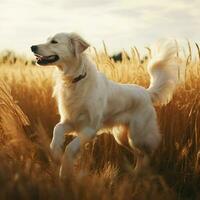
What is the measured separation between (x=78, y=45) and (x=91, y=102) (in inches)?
21.8

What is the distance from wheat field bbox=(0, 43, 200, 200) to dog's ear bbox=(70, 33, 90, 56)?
707 mm

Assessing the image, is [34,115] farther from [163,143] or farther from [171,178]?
[171,178]

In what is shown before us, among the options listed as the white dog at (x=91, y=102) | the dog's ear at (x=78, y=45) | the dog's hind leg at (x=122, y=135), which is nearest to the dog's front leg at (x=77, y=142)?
the white dog at (x=91, y=102)

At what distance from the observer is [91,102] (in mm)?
5070

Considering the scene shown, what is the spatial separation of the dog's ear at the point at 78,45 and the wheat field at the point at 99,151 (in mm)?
707

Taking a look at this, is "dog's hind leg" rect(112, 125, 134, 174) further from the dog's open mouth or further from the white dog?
the dog's open mouth

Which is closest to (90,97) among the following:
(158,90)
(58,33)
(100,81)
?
(100,81)

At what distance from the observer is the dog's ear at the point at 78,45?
517cm

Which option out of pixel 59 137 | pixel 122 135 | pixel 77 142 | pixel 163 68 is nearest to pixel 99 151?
pixel 122 135

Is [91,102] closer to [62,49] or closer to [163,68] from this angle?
[62,49]

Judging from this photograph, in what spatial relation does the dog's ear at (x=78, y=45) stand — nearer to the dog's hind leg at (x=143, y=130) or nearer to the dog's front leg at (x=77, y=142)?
the dog's front leg at (x=77, y=142)

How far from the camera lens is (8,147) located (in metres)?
3.65

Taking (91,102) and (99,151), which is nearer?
(91,102)

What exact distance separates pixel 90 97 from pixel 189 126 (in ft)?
3.36
